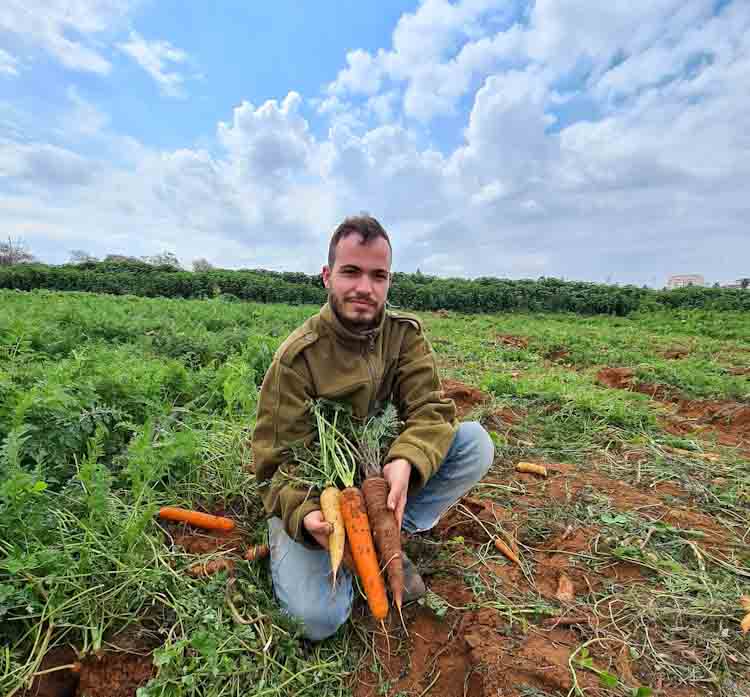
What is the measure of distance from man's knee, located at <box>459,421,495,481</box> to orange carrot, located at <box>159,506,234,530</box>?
139 cm

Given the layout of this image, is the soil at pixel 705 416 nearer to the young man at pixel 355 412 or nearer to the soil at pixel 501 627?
the soil at pixel 501 627

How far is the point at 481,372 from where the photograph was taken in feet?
21.7

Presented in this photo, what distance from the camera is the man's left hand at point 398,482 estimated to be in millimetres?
1979

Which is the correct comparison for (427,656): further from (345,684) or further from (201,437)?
(201,437)

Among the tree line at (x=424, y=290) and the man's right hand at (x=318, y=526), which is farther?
the tree line at (x=424, y=290)

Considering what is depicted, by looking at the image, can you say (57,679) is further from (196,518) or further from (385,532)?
(385,532)

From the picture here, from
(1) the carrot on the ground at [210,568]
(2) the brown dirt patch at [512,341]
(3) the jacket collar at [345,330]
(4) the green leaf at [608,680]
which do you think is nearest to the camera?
(4) the green leaf at [608,680]

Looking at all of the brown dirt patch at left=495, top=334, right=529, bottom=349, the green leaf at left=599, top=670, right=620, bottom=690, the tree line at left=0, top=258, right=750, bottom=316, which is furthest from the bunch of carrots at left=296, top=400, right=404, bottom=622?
the tree line at left=0, top=258, right=750, bottom=316

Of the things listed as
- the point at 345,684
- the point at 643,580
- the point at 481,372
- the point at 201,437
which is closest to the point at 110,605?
the point at 345,684

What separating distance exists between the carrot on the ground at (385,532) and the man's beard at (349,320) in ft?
2.55

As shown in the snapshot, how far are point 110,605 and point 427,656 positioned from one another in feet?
4.40

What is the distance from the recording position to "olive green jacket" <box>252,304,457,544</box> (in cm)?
214

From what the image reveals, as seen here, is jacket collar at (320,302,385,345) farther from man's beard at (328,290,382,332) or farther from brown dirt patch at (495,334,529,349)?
brown dirt patch at (495,334,529,349)

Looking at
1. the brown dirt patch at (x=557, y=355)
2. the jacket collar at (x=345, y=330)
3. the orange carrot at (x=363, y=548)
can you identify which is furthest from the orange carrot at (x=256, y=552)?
the brown dirt patch at (x=557, y=355)
